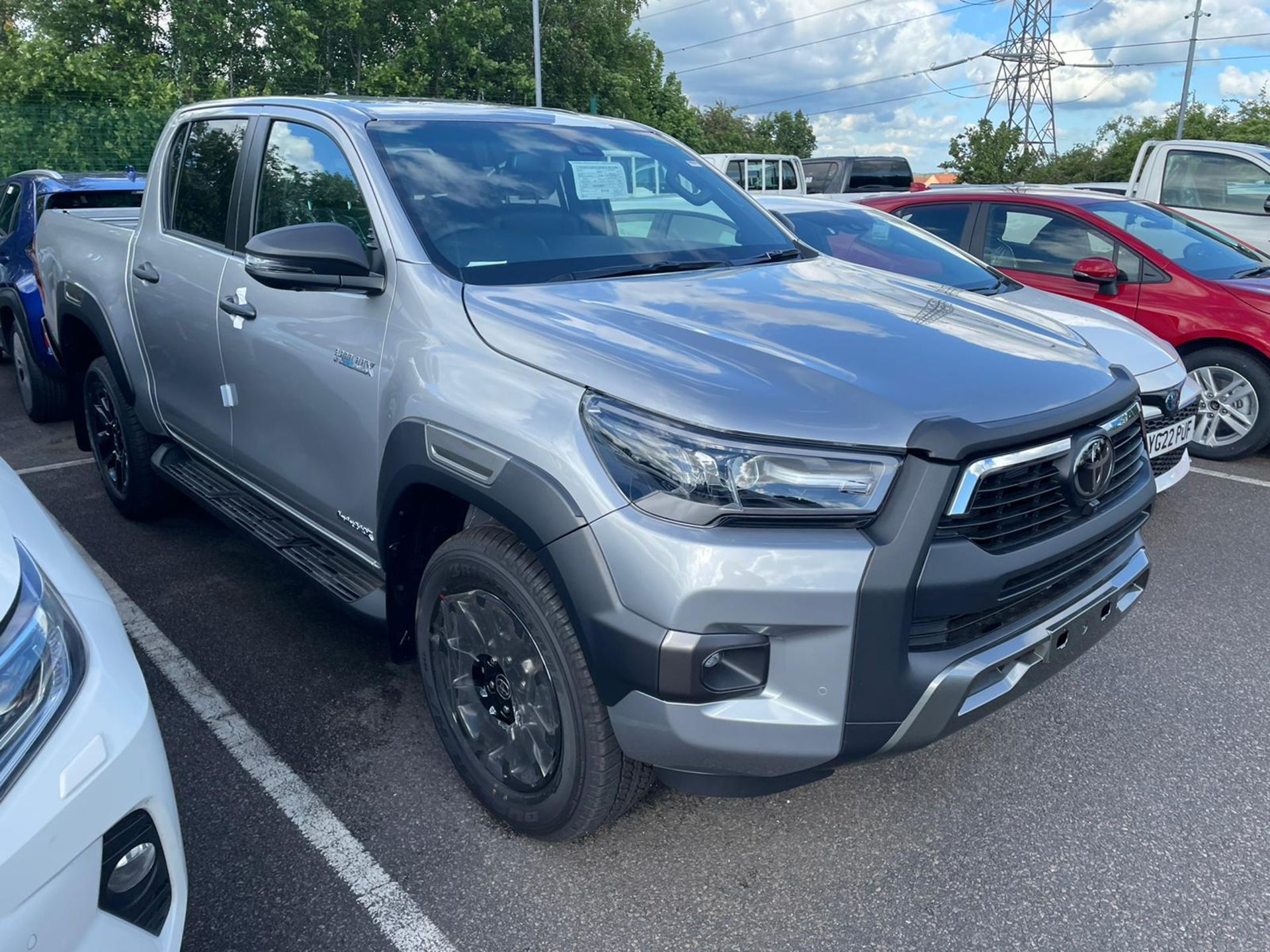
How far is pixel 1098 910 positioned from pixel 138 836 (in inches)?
81.6

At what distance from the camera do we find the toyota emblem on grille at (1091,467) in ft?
7.25

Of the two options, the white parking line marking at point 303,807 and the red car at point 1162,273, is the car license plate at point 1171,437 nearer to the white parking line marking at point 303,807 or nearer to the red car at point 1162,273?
the red car at point 1162,273

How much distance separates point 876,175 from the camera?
64.0ft

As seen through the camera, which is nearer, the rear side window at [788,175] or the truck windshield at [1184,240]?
the truck windshield at [1184,240]

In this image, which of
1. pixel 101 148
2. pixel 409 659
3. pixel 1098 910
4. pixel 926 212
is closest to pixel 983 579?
pixel 1098 910

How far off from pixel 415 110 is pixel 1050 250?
482cm

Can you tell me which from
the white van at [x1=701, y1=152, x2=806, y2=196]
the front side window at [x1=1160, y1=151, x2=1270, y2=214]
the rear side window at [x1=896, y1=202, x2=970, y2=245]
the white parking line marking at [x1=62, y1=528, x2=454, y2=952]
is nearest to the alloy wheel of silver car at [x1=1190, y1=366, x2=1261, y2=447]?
the rear side window at [x1=896, y1=202, x2=970, y2=245]

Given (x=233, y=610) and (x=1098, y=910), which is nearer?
(x=1098, y=910)

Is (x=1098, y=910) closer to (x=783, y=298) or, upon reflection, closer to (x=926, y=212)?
(x=783, y=298)

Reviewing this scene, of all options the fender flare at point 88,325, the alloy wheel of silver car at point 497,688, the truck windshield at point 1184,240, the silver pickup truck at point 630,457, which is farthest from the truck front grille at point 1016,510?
the truck windshield at point 1184,240

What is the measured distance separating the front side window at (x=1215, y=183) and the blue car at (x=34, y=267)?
30.3ft

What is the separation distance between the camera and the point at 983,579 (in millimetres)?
1995

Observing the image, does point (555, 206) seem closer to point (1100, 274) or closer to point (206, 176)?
point (206, 176)

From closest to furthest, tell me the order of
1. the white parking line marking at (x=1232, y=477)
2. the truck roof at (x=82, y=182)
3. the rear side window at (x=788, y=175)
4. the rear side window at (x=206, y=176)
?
the rear side window at (x=206, y=176)
the white parking line marking at (x=1232, y=477)
the truck roof at (x=82, y=182)
the rear side window at (x=788, y=175)
